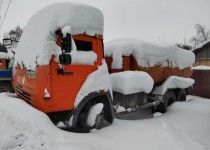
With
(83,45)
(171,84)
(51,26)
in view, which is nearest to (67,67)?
(83,45)

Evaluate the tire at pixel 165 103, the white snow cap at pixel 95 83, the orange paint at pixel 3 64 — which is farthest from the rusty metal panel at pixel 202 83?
the orange paint at pixel 3 64

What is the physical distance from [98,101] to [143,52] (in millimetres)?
2565

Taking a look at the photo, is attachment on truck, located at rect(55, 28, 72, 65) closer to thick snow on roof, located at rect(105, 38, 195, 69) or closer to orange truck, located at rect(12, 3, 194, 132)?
orange truck, located at rect(12, 3, 194, 132)

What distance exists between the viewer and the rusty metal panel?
11952 mm

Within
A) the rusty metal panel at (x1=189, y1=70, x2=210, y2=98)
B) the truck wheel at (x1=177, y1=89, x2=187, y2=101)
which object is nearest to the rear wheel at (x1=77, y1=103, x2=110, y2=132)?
the truck wheel at (x1=177, y1=89, x2=187, y2=101)

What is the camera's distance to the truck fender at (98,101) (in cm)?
464

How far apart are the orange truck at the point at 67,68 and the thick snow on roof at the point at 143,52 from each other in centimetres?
133

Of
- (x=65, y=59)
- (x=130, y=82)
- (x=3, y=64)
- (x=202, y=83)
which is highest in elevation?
(x=3, y=64)

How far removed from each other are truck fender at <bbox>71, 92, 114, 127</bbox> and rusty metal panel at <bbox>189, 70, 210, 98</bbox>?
8605 millimetres

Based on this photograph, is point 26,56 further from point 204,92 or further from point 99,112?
point 204,92

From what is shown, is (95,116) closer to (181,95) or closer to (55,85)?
(55,85)

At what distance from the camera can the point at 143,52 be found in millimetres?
6836

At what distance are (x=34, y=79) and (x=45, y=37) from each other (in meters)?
0.94

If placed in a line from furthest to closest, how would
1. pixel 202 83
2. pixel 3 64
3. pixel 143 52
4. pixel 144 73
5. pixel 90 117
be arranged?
pixel 202 83
pixel 3 64
pixel 143 52
pixel 144 73
pixel 90 117
